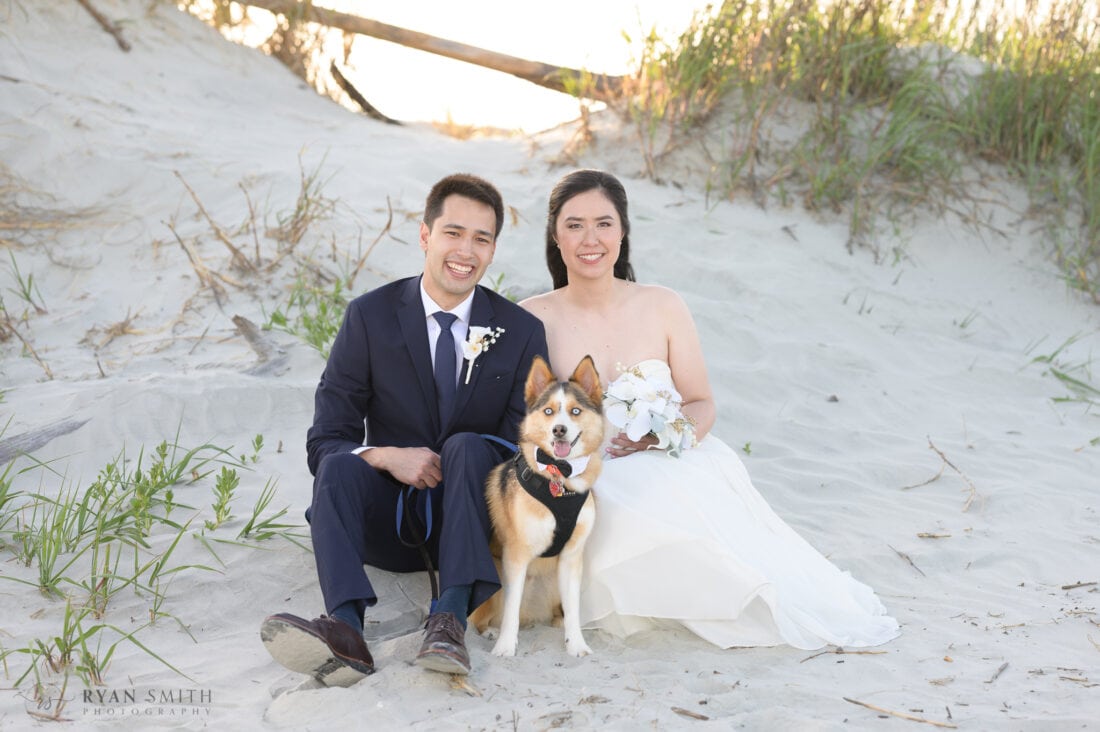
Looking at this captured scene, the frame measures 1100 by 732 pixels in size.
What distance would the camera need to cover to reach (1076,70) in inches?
367

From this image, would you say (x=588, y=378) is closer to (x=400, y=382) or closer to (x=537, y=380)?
(x=537, y=380)

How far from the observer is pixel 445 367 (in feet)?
13.1

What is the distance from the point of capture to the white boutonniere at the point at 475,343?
12.8 ft

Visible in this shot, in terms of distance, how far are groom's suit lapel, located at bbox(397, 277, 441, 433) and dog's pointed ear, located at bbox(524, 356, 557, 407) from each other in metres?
0.57

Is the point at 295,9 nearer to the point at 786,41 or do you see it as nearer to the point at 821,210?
the point at 786,41

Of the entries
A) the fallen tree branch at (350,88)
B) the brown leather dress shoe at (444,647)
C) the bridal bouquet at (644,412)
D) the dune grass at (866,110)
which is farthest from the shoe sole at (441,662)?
the fallen tree branch at (350,88)

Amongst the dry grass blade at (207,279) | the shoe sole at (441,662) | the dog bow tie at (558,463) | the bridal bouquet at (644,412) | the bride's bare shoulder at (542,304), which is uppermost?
the bride's bare shoulder at (542,304)

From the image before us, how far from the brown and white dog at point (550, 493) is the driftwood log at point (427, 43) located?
754 centimetres

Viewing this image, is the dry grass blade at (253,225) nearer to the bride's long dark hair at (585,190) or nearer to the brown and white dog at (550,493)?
the bride's long dark hair at (585,190)

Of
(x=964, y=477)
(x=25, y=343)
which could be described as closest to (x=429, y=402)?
(x=964, y=477)

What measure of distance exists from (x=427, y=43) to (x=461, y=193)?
24.8 ft

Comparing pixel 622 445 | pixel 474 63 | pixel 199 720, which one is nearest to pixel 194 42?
pixel 474 63

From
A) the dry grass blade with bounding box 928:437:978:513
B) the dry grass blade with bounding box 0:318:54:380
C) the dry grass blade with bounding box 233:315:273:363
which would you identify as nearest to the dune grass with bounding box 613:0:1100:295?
the dry grass blade with bounding box 928:437:978:513

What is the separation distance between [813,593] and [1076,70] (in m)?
7.54
